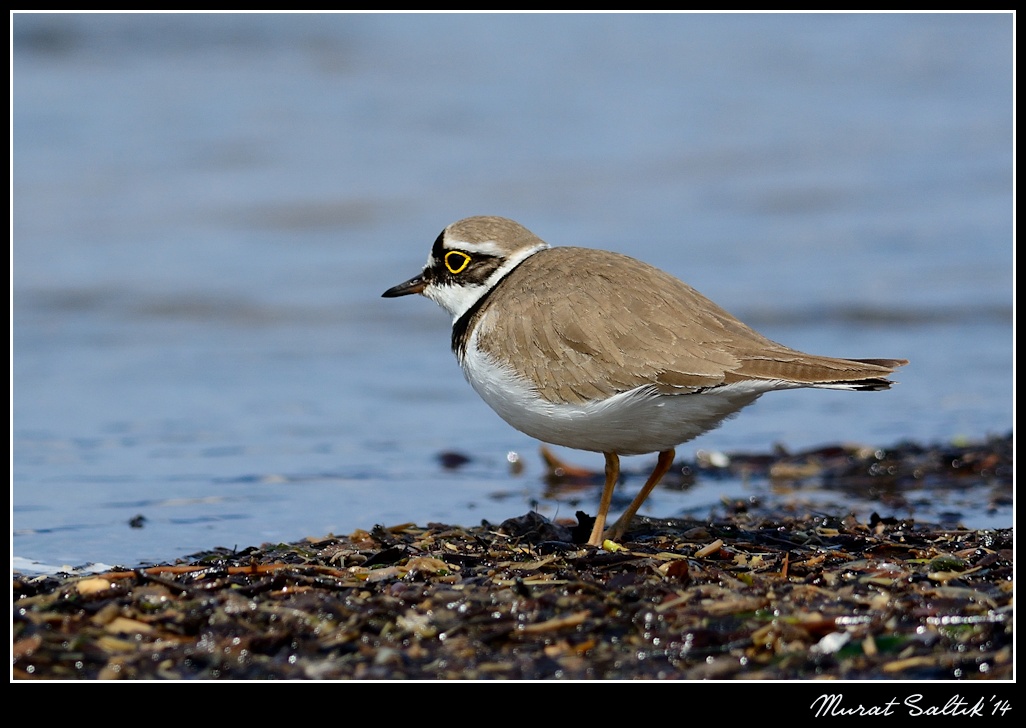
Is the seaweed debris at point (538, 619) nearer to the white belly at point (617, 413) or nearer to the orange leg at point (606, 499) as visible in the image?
the orange leg at point (606, 499)

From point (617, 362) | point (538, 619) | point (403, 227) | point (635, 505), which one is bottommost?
point (538, 619)

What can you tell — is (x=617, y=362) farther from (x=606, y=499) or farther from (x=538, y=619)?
(x=538, y=619)

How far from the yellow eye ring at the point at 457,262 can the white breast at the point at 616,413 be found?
757mm

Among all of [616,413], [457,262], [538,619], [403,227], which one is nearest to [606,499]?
[616,413]

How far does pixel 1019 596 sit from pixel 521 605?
190 cm

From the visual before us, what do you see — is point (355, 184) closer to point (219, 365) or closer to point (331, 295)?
point (331, 295)

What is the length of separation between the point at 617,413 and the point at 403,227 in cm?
1029

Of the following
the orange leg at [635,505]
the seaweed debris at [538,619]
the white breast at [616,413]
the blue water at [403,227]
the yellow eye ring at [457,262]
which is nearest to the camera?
the seaweed debris at [538,619]

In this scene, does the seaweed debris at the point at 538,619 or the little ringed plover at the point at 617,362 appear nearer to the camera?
the seaweed debris at the point at 538,619

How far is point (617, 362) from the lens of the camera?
5723mm

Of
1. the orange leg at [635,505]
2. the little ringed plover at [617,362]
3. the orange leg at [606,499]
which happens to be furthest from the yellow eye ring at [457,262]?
the orange leg at [635,505]

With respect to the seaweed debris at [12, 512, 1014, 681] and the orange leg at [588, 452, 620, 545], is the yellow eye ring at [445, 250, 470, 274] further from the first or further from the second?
the seaweed debris at [12, 512, 1014, 681]

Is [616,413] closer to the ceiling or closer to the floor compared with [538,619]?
closer to the ceiling

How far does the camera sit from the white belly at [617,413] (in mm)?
5668
